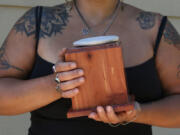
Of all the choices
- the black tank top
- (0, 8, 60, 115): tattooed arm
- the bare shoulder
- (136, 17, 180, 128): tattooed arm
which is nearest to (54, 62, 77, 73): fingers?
(0, 8, 60, 115): tattooed arm

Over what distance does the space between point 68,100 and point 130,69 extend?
0.92 feet

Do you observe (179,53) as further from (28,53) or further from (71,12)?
(28,53)

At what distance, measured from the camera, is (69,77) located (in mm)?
1059

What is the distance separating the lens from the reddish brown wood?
1.07 metres

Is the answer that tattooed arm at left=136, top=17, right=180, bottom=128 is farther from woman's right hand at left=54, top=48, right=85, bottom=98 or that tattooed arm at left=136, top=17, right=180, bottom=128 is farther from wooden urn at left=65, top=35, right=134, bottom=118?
woman's right hand at left=54, top=48, right=85, bottom=98

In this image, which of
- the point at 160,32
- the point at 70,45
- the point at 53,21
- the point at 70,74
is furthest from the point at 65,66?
the point at 160,32

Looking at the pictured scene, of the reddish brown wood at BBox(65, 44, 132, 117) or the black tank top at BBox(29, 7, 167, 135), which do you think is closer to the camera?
the reddish brown wood at BBox(65, 44, 132, 117)

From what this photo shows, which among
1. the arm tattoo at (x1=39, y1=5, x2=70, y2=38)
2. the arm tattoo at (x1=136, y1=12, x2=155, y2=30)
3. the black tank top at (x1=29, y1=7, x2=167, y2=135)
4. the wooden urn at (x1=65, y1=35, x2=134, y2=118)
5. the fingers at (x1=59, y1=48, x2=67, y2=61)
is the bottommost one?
the black tank top at (x1=29, y1=7, x2=167, y2=135)

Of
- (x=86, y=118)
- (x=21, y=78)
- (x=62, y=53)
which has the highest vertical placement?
→ (x=62, y=53)

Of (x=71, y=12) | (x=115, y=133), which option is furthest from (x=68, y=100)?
(x=71, y=12)

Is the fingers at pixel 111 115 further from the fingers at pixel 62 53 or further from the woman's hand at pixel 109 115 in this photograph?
the fingers at pixel 62 53

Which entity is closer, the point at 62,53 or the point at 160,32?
the point at 62,53

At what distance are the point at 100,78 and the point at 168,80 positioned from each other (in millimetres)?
437

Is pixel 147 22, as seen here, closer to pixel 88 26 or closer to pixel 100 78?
pixel 88 26
